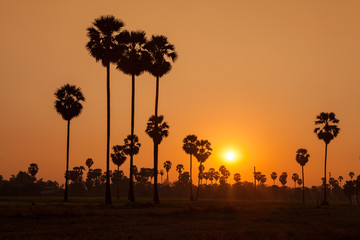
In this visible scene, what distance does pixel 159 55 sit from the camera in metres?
69.9

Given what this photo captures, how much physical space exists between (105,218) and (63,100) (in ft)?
143

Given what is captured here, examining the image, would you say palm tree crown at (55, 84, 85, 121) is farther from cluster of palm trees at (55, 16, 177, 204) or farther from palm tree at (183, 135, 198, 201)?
palm tree at (183, 135, 198, 201)

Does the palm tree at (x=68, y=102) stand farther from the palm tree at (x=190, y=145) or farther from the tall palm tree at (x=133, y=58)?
the palm tree at (x=190, y=145)

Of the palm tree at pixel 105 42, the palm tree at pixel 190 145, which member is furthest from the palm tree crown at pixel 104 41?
the palm tree at pixel 190 145

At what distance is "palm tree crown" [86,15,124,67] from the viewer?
6078cm

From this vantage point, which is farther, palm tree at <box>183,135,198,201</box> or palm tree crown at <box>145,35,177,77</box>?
palm tree at <box>183,135,198,201</box>

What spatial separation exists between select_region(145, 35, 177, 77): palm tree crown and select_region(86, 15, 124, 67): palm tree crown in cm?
779

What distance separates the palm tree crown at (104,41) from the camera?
6078 centimetres

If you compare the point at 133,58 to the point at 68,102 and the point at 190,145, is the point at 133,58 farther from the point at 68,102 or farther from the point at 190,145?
the point at 190,145

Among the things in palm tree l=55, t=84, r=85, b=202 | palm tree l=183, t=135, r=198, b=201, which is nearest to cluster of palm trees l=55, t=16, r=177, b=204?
palm tree l=55, t=84, r=85, b=202

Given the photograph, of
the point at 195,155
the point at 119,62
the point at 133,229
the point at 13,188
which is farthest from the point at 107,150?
the point at 13,188

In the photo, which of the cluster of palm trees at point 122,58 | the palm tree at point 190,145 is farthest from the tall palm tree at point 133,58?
the palm tree at point 190,145

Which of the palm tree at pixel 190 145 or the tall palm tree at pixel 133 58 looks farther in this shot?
the palm tree at pixel 190 145

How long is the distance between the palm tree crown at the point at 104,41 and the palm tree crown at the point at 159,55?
779 centimetres
